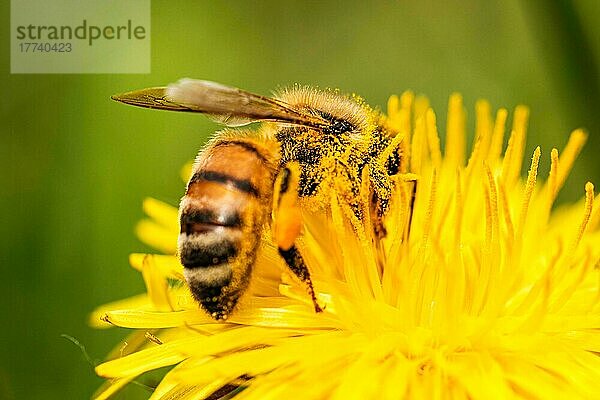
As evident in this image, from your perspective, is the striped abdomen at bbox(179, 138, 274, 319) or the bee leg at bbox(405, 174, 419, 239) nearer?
the striped abdomen at bbox(179, 138, 274, 319)

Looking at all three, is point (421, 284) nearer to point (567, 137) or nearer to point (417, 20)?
point (567, 137)

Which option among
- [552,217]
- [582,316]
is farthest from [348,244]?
[552,217]

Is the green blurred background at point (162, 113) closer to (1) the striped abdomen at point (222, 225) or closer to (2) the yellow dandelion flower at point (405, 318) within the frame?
(2) the yellow dandelion flower at point (405, 318)

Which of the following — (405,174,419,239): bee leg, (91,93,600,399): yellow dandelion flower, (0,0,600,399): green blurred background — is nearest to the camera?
(91,93,600,399): yellow dandelion flower
